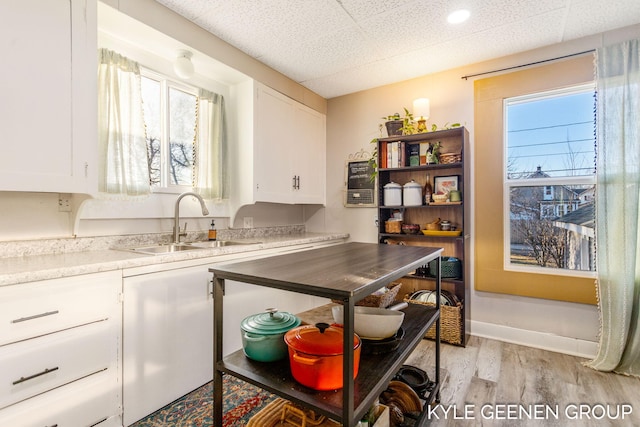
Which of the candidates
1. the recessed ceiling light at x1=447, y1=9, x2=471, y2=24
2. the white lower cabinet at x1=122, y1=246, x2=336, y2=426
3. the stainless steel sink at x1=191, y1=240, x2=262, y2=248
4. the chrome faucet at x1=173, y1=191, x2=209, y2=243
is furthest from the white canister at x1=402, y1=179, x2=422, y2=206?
the chrome faucet at x1=173, y1=191, x2=209, y2=243

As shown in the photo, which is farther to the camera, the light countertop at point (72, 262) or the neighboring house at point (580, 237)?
the neighboring house at point (580, 237)

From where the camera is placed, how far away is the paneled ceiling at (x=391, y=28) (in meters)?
Answer: 2.17

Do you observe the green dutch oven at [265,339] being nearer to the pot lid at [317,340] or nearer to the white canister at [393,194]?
the pot lid at [317,340]

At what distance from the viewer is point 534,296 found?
108 inches

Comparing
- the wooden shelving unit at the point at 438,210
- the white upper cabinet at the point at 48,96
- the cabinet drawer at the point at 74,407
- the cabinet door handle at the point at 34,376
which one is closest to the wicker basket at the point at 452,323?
the wooden shelving unit at the point at 438,210

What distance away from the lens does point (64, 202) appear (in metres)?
1.94

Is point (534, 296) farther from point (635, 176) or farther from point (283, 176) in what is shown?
point (283, 176)

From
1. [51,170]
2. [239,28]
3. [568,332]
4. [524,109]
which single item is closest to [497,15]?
[524,109]

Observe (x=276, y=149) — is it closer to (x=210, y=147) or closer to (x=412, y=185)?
(x=210, y=147)

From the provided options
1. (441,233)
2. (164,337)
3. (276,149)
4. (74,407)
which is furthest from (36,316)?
(441,233)

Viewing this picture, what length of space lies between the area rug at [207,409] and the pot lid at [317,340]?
1.00 metres

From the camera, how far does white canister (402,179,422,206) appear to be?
3.08 meters

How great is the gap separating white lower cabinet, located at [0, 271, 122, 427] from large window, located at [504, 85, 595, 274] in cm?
306

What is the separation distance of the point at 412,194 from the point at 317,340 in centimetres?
233
